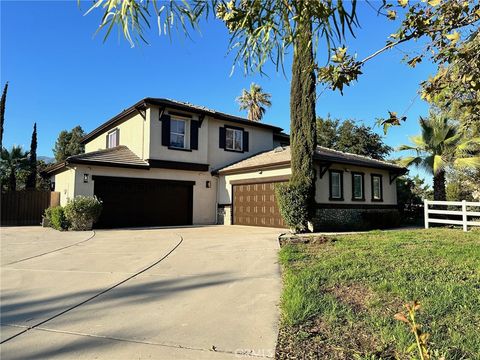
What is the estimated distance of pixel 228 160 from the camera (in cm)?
2005

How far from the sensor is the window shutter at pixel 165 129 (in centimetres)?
1734

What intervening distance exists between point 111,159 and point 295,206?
354 inches

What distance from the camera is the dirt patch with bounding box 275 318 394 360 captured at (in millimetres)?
3180

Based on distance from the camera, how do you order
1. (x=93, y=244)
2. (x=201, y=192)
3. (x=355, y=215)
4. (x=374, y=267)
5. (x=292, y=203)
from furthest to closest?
1. (x=201, y=192)
2. (x=355, y=215)
3. (x=292, y=203)
4. (x=93, y=244)
5. (x=374, y=267)

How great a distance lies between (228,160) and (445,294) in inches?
636

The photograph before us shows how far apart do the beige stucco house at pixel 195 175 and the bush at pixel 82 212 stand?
914mm

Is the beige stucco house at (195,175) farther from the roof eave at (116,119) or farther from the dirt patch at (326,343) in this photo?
the dirt patch at (326,343)

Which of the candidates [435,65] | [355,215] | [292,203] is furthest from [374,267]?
[355,215]

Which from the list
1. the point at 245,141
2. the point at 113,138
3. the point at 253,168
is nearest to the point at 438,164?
the point at 253,168

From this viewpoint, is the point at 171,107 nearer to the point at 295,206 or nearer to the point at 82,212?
the point at 82,212

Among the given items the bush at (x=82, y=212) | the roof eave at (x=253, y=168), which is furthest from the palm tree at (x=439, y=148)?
the bush at (x=82, y=212)

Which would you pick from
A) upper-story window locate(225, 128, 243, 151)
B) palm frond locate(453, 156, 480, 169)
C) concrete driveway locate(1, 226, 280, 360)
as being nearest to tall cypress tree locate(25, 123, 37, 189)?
upper-story window locate(225, 128, 243, 151)

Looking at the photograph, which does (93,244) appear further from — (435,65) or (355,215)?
(355,215)

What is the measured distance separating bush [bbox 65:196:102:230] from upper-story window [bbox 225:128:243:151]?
8.27 m
